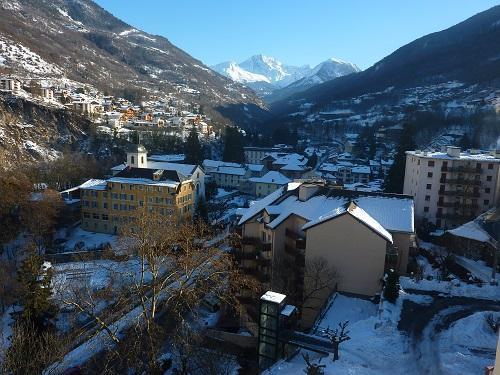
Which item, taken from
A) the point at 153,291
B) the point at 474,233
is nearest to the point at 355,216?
the point at 153,291

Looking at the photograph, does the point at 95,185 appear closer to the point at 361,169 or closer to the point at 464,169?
the point at 464,169

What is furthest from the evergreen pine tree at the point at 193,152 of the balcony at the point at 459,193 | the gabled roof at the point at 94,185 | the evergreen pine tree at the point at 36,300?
the evergreen pine tree at the point at 36,300

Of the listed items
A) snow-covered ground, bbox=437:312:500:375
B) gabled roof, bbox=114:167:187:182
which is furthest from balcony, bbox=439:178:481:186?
gabled roof, bbox=114:167:187:182

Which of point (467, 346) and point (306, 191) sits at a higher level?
point (306, 191)

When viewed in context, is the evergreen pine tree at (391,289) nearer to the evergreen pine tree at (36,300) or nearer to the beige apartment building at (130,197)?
the evergreen pine tree at (36,300)

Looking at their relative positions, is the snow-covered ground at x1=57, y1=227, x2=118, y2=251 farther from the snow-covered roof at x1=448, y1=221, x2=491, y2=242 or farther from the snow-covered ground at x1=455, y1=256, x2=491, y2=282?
the snow-covered roof at x1=448, y1=221, x2=491, y2=242

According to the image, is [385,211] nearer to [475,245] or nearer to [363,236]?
[363,236]

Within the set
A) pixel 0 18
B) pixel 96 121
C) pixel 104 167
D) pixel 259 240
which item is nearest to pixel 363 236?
pixel 259 240
